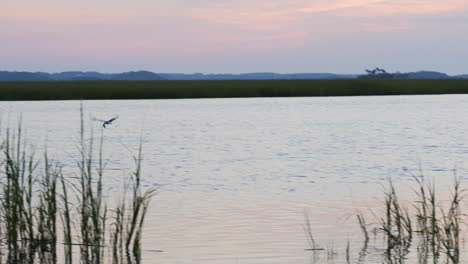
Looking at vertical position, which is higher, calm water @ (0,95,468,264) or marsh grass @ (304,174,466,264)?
marsh grass @ (304,174,466,264)

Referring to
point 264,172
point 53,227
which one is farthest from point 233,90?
point 53,227

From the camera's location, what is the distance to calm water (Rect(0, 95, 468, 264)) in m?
12.2

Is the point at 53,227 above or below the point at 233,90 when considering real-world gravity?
above

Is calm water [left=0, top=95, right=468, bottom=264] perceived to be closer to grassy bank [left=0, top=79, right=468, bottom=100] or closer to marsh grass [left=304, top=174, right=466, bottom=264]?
A: marsh grass [left=304, top=174, right=466, bottom=264]

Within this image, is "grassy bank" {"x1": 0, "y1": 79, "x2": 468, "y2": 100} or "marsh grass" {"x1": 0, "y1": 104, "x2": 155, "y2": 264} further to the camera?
"grassy bank" {"x1": 0, "y1": 79, "x2": 468, "y2": 100}

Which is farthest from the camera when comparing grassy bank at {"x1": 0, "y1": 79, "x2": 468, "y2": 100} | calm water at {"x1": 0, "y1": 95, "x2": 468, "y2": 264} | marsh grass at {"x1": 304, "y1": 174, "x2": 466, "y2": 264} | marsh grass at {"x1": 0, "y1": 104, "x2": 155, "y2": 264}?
grassy bank at {"x1": 0, "y1": 79, "x2": 468, "y2": 100}

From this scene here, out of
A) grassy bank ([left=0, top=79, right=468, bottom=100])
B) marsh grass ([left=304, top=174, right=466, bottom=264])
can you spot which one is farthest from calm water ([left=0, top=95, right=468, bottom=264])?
grassy bank ([left=0, top=79, right=468, bottom=100])

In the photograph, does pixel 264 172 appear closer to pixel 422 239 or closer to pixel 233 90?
pixel 422 239

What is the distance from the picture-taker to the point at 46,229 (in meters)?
11.0

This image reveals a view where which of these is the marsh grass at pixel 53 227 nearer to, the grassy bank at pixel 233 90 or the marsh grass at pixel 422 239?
the marsh grass at pixel 422 239

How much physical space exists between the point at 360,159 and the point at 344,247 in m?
14.3

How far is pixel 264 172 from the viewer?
22234 millimetres

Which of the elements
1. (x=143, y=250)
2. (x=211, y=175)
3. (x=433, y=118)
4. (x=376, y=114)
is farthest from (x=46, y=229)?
(x=376, y=114)

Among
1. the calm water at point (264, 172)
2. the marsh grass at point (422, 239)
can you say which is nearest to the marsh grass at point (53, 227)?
the calm water at point (264, 172)
